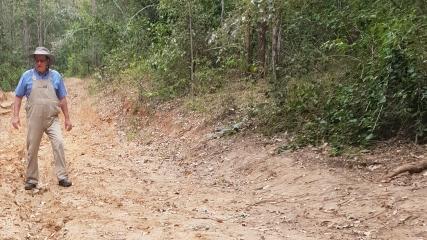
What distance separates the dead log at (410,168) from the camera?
5.80m

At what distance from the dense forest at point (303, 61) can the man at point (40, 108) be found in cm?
368

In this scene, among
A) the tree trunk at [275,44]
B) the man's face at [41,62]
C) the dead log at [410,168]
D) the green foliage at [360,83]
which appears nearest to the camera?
the dead log at [410,168]

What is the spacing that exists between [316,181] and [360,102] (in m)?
1.72

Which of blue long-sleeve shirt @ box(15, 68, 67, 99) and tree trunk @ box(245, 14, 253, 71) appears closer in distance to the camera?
blue long-sleeve shirt @ box(15, 68, 67, 99)

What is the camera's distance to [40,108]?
6.44 m

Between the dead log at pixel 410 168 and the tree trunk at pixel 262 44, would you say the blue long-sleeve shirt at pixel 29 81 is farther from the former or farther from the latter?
the tree trunk at pixel 262 44

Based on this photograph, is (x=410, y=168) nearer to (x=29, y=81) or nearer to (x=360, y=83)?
(x=360, y=83)

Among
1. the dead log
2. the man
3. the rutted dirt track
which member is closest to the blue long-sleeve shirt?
the man

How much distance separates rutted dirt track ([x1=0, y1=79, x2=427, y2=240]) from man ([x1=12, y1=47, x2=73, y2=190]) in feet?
0.92

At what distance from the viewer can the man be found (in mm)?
6430

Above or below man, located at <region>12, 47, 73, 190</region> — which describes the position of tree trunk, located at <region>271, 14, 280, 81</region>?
above

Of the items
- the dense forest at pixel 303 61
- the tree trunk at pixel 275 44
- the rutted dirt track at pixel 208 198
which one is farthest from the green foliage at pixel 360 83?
the rutted dirt track at pixel 208 198

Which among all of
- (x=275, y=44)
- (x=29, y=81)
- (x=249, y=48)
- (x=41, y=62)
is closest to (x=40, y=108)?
(x=29, y=81)

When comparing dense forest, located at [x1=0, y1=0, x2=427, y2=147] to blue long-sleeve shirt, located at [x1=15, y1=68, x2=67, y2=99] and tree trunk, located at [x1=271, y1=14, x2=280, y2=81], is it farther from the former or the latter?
blue long-sleeve shirt, located at [x1=15, y1=68, x2=67, y2=99]
